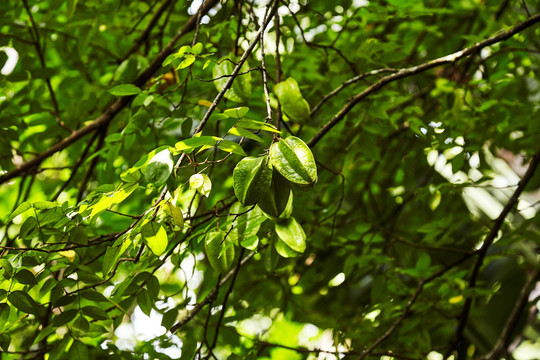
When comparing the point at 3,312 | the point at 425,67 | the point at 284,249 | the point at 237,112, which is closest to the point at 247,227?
the point at 284,249

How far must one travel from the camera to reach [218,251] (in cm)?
92

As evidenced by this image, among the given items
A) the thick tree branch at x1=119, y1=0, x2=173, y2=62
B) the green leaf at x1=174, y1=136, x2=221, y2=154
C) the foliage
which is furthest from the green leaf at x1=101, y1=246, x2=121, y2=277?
the thick tree branch at x1=119, y1=0, x2=173, y2=62

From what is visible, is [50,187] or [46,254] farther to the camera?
[50,187]

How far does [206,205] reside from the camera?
6.71 feet

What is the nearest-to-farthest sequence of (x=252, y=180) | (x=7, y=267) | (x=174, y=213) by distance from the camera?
(x=252, y=180), (x=174, y=213), (x=7, y=267)

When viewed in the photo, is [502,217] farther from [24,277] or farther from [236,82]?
[24,277]

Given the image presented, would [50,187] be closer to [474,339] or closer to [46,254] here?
[46,254]

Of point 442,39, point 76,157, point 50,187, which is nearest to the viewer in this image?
point 76,157

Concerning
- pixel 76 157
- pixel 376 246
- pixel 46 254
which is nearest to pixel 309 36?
pixel 376 246

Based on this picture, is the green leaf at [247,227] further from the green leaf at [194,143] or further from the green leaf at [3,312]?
the green leaf at [3,312]

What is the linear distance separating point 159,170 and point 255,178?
127mm

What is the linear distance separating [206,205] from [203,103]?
79cm

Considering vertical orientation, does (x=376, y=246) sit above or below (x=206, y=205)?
below

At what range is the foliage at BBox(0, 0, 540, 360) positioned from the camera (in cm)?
94
